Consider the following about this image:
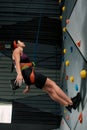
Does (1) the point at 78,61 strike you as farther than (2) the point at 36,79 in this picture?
Yes

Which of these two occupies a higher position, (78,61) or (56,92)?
(78,61)

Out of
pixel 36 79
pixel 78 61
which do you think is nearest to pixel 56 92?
pixel 36 79

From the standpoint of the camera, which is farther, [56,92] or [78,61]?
[78,61]

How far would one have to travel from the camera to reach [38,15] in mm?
9562

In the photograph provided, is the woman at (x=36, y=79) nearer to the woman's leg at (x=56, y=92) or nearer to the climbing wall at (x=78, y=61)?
the woman's leg at (x=56, y=92)

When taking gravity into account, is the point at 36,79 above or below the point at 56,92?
above

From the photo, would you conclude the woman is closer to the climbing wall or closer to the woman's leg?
the woman's leg

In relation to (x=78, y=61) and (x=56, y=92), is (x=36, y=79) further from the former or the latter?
(x=78, y=61)

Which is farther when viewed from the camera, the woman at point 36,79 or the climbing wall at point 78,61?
the climbing wall at point 78,61

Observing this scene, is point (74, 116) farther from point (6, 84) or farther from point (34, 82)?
point (6, 84)

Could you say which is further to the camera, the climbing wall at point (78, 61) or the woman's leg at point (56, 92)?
the climbing wall at point (78, 61)

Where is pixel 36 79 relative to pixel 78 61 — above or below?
below

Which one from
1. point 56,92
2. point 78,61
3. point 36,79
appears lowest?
point 56,92

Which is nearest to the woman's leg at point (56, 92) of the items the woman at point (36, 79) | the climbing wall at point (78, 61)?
the woman at point (36, 79)
